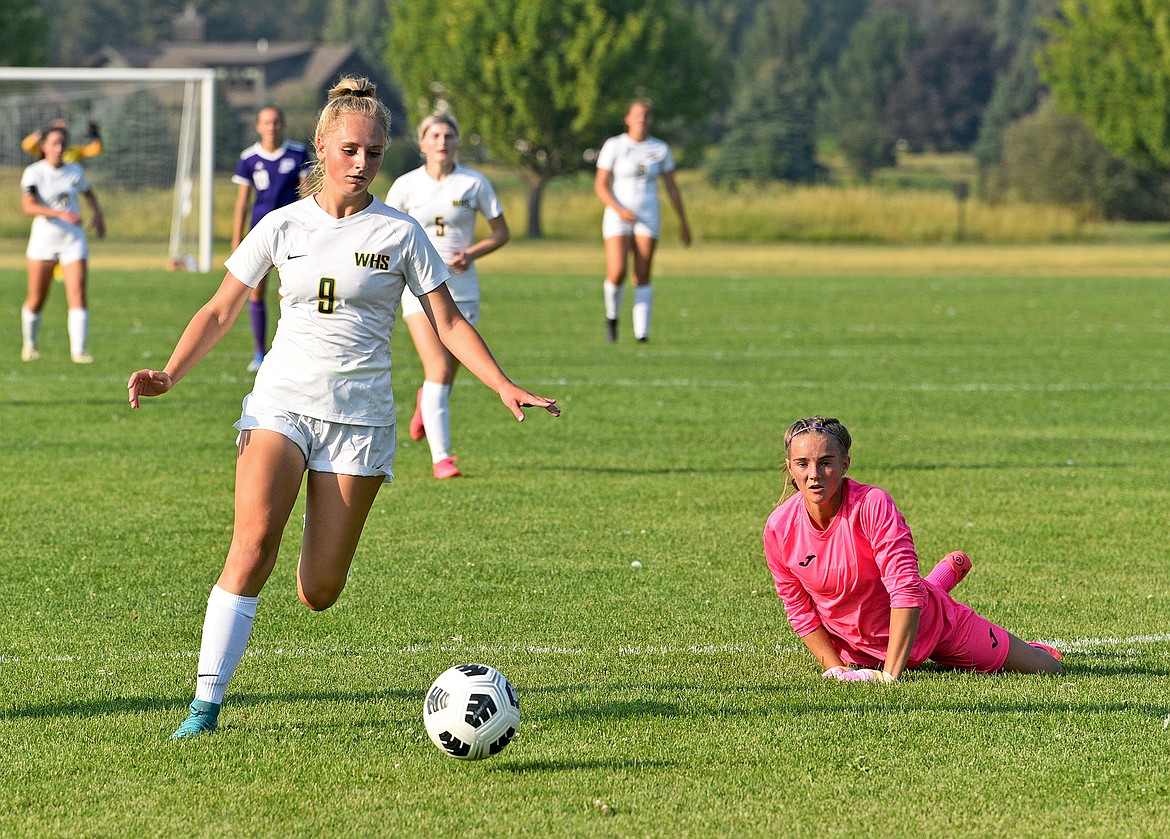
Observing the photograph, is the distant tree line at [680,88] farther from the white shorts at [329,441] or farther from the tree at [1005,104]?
the white shorts at [329,441]

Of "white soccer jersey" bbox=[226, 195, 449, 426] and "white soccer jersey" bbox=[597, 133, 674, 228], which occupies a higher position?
"white soccer jersey" bbox=[597, 133, 674, 228]

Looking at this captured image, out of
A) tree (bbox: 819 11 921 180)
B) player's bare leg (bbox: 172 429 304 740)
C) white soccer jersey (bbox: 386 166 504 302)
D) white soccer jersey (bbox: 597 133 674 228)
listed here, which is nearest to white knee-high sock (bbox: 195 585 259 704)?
player's bare leg (bbox: 172 429 304 740)

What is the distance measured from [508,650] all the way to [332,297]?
1.84m

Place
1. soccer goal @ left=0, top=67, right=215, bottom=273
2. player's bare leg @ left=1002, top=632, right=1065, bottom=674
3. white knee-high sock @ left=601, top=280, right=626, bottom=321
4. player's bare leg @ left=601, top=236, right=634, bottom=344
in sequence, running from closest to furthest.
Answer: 1. player's bare leg @ left=1002, top=632, right=1065, bottom=674
2. player's bare leg @ left=601, top=236, right=634, bottom=344
3. white knee-high sock @ left=601, top=280, right=626, bottom=321
4. soccer goal @ left=0, top=67, right=215, bottom=273

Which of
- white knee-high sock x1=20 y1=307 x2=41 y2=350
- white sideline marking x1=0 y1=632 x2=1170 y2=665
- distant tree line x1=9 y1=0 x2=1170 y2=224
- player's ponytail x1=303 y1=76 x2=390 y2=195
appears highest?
distant tree line x1=9 y1=0 x2=1170 y2=224

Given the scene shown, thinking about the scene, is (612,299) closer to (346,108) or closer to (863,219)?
(346,108)

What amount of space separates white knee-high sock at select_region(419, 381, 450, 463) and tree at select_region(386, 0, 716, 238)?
155ft

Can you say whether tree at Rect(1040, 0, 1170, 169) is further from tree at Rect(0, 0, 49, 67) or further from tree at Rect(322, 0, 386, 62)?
tree at Rect(322, 0, 386, 62)

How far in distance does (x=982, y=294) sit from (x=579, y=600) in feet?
72.0

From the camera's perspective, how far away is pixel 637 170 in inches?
703

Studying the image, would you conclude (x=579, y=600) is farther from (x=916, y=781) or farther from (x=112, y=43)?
(x=112, y=43)

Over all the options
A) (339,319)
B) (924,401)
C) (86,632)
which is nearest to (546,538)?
(86,632)

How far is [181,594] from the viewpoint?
7.23 meters

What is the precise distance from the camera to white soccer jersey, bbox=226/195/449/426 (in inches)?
198
